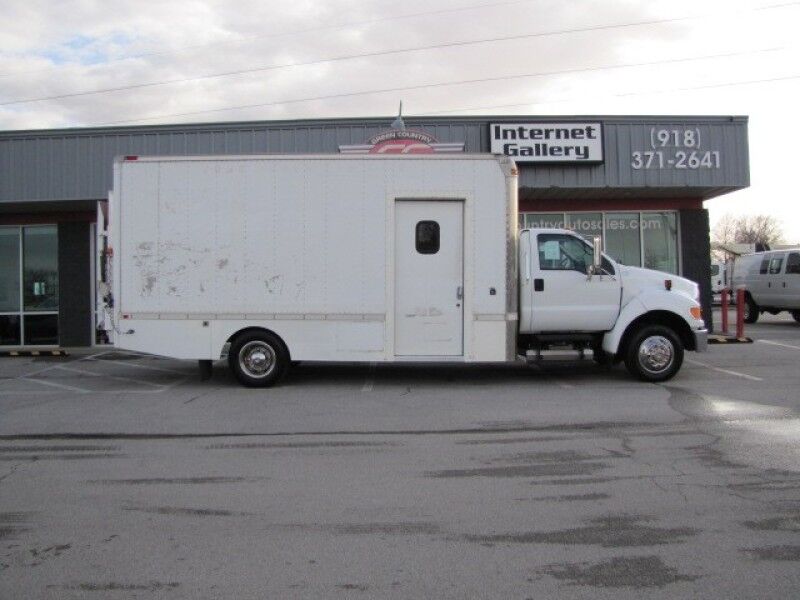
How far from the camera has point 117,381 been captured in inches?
472

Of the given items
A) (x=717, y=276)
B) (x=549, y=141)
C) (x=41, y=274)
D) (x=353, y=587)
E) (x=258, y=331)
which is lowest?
(x=353, y=587)

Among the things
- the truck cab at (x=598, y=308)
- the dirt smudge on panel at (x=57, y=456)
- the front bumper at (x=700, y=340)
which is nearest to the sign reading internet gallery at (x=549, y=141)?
the truck cab at (x=598, y=308)

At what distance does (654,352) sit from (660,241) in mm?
7666

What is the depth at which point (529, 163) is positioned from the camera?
1622cm

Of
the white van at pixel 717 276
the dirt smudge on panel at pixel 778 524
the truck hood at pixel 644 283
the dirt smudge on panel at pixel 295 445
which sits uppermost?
the white van at pixel 717 276

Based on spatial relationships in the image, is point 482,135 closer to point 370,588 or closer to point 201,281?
point 201,281

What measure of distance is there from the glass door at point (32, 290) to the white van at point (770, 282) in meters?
18.9

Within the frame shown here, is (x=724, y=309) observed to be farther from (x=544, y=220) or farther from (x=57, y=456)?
(x=57, y=456)

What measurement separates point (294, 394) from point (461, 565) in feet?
21.2

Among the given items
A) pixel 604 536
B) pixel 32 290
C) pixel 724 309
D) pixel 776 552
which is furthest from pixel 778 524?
pixel 32 290

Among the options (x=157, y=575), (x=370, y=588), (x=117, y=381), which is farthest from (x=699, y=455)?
(x=117, y=381)

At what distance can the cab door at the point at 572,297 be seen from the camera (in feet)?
35.4

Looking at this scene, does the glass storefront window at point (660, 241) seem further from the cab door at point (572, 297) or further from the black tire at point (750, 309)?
the cab door at point (572, 297)

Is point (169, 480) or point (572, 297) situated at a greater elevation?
point (572, 297)
